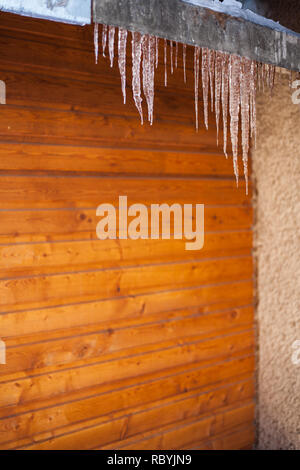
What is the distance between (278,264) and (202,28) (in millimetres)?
1829

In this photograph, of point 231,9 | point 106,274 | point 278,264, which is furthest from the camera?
point 278,264

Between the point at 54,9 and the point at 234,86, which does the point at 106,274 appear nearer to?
the point at 234,86

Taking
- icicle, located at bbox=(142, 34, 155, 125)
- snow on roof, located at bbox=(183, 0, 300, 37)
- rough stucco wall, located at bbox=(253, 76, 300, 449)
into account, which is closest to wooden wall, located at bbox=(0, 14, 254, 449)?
rough stucco wall, located at bbox=(253, 76, 300, 449)

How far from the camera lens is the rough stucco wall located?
3084 mm

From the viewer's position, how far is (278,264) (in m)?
3.23

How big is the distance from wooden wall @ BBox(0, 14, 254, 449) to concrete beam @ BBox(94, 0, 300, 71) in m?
0.93

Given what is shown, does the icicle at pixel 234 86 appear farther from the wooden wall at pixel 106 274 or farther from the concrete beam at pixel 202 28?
the wooden wall at pixel 106 274

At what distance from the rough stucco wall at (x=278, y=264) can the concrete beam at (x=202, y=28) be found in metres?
0.84

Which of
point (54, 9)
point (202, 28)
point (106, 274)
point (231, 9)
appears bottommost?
point (106, 274)

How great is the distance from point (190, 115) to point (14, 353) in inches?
75.6

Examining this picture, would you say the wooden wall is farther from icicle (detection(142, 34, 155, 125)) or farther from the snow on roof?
the snow on roof

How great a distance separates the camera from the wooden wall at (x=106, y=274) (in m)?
2.49

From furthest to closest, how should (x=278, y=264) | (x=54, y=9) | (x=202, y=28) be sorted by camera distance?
(x=278, y=264)
(x=202, y=28)
(x=54, y=9)

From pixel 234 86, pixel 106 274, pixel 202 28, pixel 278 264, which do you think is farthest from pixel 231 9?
pixel 278 264
